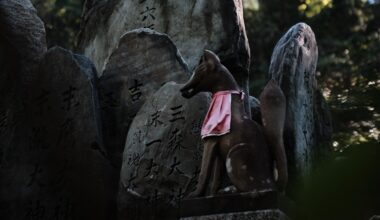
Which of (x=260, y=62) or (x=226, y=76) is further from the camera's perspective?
(x=260, y=62)

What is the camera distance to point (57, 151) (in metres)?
5.38

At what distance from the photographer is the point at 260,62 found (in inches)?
472

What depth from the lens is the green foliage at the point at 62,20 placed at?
12.8 metres

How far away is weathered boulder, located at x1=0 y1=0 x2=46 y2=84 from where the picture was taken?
6.20 m

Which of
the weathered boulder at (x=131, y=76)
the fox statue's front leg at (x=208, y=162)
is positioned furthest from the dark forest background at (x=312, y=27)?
the fox statue's front leg at (x=208, y=162)

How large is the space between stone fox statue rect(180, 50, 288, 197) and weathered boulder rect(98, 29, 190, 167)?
170 cm

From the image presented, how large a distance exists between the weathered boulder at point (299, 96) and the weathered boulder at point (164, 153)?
2.62 feet

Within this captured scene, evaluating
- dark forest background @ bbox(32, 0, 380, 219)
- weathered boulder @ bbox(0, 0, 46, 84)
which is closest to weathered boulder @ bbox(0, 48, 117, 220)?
weathered boulder @ bbox(0, 0, 46, 84)

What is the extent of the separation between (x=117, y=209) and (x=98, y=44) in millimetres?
3138

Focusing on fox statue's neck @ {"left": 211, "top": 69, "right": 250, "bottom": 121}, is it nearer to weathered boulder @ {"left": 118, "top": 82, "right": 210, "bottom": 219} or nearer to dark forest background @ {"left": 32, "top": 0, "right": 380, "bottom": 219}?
weathered boulder @ {"left": 118, "top": 82, "right": 210, "bottom": 219}

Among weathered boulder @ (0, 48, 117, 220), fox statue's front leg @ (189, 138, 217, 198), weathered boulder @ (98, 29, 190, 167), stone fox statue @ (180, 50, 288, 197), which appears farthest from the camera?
weathered boulder @ (98, 29, 190, 167)

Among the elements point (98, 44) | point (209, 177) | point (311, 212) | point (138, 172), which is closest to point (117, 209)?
point (138, 172)

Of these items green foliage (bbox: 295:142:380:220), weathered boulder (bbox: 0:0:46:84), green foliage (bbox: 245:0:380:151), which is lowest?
green foliage (bbox: 295:142:380:220)

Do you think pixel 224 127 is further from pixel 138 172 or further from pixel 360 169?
pixel 360 169
